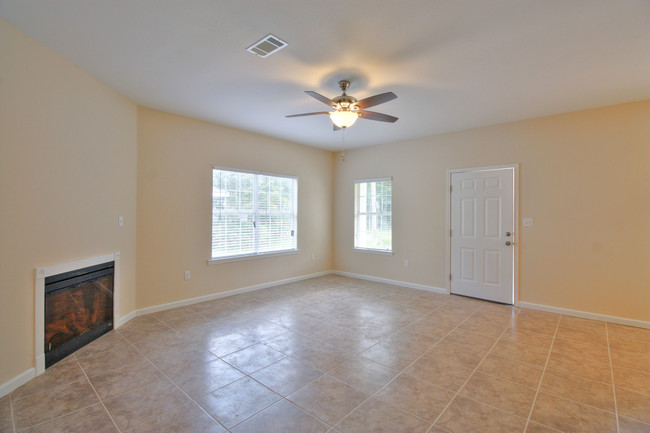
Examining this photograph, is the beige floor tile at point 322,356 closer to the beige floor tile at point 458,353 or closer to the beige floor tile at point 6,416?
the beige floor tile at point 458,353

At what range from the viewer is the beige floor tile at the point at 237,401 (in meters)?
1.94

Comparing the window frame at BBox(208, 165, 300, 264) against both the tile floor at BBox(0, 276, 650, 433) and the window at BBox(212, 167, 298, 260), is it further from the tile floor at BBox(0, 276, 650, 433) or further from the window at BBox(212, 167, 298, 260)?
the tile floor at BBox(0, 276, 650, 433)

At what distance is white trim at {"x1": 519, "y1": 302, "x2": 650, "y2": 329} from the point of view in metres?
3.53

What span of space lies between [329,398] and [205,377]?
1.04 m

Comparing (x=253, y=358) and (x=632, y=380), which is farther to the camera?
(x=253, y=358)

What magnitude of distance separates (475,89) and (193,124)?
3694 mm

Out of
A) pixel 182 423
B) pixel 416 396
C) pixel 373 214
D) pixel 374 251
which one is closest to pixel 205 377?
pixel 182 423

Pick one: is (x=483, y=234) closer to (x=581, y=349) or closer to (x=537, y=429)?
(x=581, y=349)

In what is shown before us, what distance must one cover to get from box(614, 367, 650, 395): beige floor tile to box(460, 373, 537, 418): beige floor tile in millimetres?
765

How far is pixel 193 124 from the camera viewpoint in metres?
4.30

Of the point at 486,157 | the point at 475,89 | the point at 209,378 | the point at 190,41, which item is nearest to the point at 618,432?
the point at 209,378

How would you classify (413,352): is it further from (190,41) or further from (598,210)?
(190,41)

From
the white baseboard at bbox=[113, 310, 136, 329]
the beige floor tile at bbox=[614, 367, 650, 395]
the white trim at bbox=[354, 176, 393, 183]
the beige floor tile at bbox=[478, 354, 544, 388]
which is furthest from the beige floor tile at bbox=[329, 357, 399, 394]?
the white trim at bbox=[354, 176, 393, 183]

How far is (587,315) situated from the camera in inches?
150
